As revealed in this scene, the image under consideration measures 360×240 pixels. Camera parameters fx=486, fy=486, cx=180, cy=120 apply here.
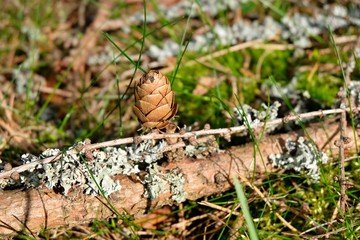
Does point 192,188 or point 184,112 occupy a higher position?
point 184,112

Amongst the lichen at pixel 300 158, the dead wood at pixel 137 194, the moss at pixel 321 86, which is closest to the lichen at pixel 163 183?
the dead wood at pixel 137 194

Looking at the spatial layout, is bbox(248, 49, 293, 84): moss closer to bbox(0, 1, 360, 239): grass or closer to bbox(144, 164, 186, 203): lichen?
bbox(0, 1, 360, 239): grass

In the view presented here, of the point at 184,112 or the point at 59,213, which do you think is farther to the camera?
the point at 184,112

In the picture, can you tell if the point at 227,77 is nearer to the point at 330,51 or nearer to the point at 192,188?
the point at 330,51

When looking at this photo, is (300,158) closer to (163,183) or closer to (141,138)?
(163,183)

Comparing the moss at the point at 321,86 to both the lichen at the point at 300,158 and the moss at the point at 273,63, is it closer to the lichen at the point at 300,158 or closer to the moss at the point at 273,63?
the moss at the point at 273,63

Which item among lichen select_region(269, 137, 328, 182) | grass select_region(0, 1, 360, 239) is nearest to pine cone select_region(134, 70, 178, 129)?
grass select_region(0, 1, 360, 239)

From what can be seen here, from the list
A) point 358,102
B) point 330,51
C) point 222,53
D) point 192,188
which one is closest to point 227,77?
point 222,53
